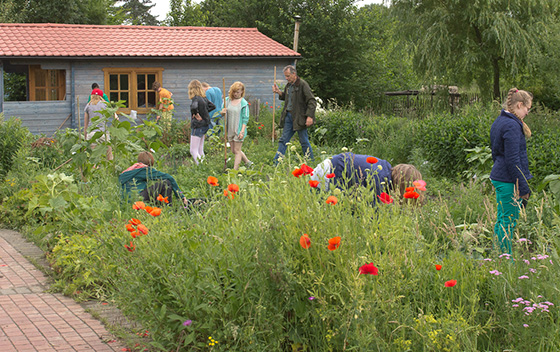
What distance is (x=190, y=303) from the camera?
3.23m

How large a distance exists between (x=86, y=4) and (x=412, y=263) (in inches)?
1396

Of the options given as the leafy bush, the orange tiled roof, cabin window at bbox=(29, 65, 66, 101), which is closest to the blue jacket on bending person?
the leafy bush

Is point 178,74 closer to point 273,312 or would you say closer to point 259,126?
point 259,126

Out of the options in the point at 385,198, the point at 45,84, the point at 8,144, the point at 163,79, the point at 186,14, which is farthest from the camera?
the point at 186,14

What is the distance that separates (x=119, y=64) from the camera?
60.6ft

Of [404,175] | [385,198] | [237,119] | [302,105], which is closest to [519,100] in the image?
[404,175]

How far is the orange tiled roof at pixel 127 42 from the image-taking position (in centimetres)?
1773

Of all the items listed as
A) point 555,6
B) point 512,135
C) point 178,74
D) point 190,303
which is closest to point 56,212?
point 190,303

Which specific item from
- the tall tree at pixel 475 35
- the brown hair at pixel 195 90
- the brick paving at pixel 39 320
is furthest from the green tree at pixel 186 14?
the brick paving at pixel 39 320

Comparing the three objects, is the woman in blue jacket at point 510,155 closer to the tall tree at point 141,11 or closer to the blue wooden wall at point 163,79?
the blue wooden wall at point 163,79

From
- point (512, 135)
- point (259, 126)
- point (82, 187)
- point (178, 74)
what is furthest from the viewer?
point (178, 74)

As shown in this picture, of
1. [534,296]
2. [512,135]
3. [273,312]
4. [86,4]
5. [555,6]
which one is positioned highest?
[86,4]

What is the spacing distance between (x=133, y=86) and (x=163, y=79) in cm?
→ 98

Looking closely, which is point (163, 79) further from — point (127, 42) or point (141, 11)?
point (141, 11)
